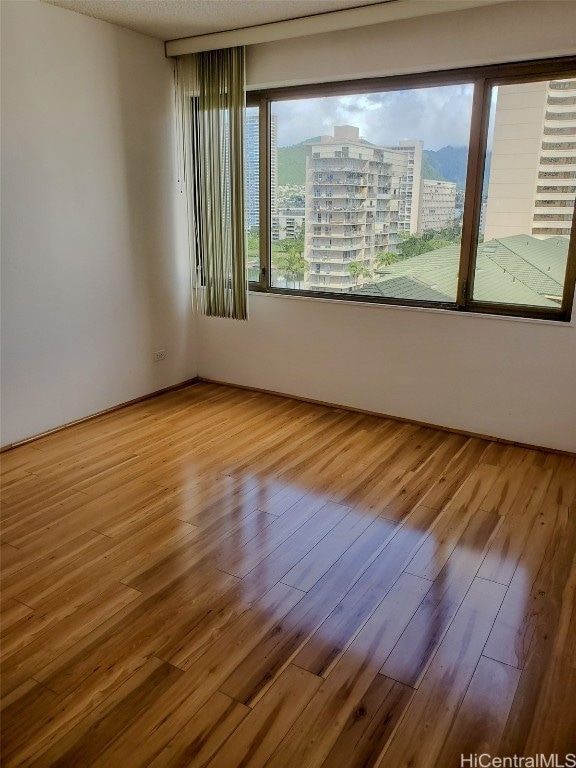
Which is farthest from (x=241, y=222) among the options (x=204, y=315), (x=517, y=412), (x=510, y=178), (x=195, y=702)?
(x=195, y=702)

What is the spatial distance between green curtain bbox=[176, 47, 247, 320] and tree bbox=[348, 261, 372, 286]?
857 mm

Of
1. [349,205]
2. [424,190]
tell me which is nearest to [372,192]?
[349,205]

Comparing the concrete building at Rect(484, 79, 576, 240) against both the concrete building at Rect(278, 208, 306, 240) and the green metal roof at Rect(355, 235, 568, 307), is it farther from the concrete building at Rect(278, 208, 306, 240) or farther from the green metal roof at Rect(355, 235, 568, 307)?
the concrete building at Rect(278, 208, 306, 240)

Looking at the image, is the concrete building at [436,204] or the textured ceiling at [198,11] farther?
the concrete building at [436,204]

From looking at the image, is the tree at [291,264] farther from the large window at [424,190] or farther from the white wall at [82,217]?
the white wall at [82,217]

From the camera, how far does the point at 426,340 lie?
409 cm

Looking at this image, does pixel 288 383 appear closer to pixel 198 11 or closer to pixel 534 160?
pixel 534 160

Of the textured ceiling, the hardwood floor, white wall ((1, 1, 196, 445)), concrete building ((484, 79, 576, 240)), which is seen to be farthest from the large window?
the hardwood floor

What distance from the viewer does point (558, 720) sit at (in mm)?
1804

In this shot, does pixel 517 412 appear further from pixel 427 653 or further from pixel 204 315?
pixel 204 315

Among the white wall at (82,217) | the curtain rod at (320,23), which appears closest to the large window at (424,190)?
the curtain rod at (320,23)

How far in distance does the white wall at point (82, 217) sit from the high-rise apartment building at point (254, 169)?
604mm

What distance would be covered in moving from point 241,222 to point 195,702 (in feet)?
11.5

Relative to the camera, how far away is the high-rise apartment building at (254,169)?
4.50 meters
